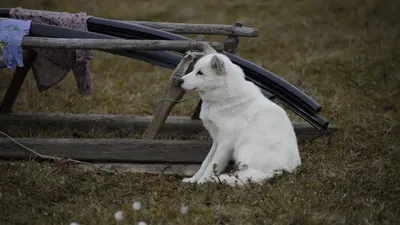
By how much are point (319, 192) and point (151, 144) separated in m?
1.91

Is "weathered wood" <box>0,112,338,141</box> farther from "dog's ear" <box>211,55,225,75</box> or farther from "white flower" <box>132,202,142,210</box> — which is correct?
"white flower" <box>132,202,142,210</box>

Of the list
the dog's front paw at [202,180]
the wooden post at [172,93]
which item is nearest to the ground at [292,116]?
the dog's front paw at [202,180]

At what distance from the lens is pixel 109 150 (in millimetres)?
6699

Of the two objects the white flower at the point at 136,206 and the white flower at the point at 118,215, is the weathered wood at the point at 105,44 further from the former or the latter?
the white flower at the point at 118,215

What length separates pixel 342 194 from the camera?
565 cm

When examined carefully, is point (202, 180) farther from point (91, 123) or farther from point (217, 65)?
point (91, 123)

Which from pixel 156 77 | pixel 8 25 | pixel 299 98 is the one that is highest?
pixel 8 25

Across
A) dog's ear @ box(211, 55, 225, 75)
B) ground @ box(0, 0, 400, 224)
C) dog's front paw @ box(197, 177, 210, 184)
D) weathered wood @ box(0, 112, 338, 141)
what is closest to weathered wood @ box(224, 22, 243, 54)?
weathered wood @ box(0, 112, 338, 141)

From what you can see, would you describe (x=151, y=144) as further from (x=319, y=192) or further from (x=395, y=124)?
(x=395, y=124)

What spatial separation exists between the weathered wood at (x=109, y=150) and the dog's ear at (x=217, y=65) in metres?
1.02

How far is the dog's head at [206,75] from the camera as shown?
6.16 m

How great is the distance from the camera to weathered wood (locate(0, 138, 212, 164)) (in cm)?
669

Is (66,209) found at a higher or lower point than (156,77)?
higher

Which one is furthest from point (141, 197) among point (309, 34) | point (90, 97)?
point (309, 34)
